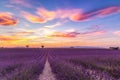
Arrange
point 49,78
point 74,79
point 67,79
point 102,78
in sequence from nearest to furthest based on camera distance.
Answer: point 102,78 < point 74,79 < point 67,79 < point 49,78

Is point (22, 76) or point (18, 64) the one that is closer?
point (22, 76)

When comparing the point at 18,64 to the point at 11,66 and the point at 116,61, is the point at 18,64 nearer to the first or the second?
the point at 11,66

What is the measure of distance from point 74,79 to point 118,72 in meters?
3.91

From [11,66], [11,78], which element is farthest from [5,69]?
[11,78]

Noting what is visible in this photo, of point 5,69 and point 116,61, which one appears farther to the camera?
point 116,61

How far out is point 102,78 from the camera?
6.98 metres

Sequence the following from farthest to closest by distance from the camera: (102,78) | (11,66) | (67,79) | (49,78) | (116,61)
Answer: (116,61)
(11,66)
(49,78)
(67,79)
(102,78)

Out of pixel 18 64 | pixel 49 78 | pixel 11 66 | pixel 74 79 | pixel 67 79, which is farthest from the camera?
pixel 18 64

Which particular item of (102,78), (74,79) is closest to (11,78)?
(74,79)

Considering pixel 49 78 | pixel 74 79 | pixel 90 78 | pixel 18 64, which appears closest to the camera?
pixel 90 78

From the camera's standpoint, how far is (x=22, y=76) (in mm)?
9844

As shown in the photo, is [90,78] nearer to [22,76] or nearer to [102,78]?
[102,78]

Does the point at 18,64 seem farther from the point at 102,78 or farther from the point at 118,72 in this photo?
the point at 102,78

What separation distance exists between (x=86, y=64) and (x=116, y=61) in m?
2.29
